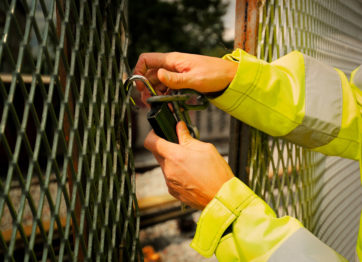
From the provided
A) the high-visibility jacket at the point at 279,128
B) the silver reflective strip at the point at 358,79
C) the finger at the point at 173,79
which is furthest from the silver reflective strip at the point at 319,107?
the finger at the point at 173,79

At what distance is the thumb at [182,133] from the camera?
2.20 ft

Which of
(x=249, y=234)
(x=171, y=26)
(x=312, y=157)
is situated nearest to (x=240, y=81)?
(x=249, y=234)

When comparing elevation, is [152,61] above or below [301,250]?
above

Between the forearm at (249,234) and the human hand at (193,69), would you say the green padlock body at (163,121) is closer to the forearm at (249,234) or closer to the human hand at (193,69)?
the human hand at (193,69)

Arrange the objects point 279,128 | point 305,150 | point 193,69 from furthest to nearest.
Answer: point 305,150 → point 279,128 → point 193,69

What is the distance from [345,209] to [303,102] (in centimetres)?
140

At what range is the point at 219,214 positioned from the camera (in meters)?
0.64

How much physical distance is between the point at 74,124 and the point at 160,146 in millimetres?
195

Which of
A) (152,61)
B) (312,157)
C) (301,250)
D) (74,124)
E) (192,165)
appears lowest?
(312,157)

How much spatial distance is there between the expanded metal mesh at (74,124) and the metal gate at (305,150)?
1.33ft

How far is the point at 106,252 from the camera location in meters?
0.72

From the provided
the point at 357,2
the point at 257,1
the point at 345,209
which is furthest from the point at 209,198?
the point at 357,2

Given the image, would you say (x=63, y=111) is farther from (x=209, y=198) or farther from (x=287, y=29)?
(x=287, y=29)

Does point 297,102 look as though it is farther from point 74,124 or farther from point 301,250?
point 74,124
